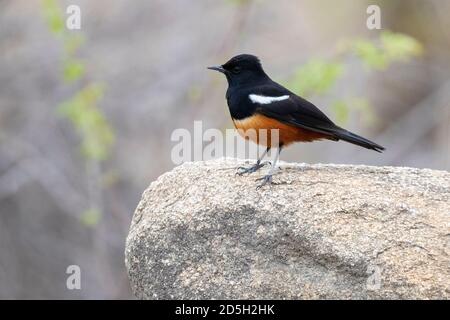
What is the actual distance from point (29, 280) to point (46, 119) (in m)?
2.04

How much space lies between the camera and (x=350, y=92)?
449 inches

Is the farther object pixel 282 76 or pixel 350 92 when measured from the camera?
pixel 350 92

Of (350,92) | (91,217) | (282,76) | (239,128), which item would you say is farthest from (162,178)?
(350,92)

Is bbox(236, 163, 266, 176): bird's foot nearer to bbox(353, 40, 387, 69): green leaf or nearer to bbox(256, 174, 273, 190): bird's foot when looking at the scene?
bbox(256, 174, 273, 190): bird's foot

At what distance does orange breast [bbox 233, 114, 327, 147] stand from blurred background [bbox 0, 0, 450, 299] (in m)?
3.54

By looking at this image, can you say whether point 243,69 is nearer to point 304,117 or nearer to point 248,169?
point 304,117

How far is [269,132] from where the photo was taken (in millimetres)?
6051

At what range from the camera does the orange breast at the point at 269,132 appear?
A: 602 centimetres

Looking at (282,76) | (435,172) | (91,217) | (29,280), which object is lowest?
(29,280)

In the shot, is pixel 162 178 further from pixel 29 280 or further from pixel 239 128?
pixel 29 280

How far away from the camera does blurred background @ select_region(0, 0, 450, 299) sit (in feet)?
34.6

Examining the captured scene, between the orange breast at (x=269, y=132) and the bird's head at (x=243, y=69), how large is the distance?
45 centimetres

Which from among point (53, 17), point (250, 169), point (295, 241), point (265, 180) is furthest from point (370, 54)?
point (295, 241)
